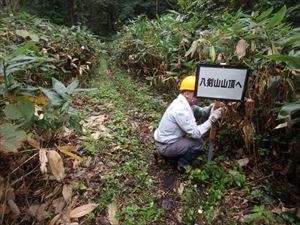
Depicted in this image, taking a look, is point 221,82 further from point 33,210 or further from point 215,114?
point 33,210

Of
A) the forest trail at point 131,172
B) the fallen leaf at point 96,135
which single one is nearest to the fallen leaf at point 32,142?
the forest trail at point 131,172

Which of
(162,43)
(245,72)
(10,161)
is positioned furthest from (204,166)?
(162,43)

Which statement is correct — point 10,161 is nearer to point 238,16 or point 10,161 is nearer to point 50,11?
point 238,16

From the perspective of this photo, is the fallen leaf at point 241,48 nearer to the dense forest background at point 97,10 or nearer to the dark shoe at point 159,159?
the dark shoe at point 159,159

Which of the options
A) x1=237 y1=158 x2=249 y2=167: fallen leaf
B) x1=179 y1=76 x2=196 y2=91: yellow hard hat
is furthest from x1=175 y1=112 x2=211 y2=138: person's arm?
x1=237 y1=158 x2=249 y2=167: fallen leaf

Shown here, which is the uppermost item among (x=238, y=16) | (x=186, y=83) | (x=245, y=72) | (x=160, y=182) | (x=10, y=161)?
(x=238, y=16)

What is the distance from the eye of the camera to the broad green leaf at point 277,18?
295cm

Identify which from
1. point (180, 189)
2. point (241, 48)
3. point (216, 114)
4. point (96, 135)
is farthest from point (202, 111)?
point (96, 135)

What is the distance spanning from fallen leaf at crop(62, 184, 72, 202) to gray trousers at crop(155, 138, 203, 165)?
3.90ft

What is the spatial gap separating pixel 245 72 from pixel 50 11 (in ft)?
70.8

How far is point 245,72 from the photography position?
2.91m

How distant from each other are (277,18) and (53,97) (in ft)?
7.85

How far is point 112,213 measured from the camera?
8.93ft

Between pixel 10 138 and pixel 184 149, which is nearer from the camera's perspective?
pixel 10 138
